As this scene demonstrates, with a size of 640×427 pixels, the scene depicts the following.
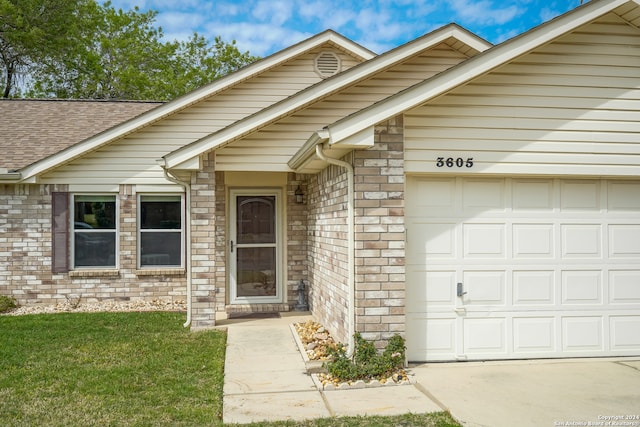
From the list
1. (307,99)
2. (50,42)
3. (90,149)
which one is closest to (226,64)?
(50,42)

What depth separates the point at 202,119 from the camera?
11.2 metres

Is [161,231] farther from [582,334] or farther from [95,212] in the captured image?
[582,334]

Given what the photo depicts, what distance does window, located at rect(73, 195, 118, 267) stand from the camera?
11.1m

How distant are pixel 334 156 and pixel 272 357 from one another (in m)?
2.73

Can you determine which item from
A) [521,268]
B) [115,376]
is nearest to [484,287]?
[521,268]

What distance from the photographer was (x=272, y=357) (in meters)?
6.96

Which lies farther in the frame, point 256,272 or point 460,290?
point 256,272

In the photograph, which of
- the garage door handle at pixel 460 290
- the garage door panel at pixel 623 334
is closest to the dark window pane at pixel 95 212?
the garage door handle at pixel 460 290

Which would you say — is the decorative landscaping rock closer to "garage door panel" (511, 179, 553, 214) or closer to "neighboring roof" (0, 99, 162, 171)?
"garage door panel" (511, 179, 553, 214)

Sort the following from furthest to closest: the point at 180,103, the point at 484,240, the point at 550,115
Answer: the point at 180,103 < the point at 484,240 < the point at 550,115

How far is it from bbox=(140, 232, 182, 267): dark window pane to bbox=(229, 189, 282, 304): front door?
170 centimetres

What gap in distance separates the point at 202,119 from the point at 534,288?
24.7 feet

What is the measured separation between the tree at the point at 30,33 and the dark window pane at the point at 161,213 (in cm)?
1648

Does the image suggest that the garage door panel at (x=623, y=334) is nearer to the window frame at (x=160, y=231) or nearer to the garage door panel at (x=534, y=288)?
the garage door panel at (x=534, y=288)
